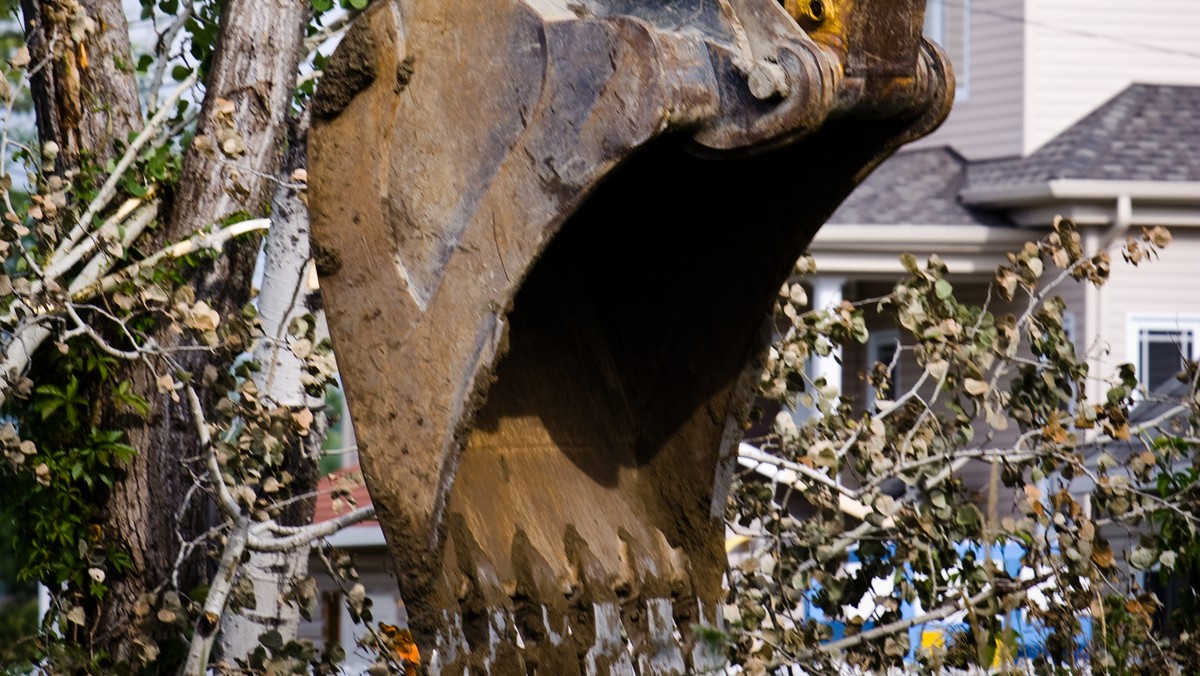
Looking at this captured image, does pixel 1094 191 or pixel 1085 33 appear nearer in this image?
pixel 1094 191

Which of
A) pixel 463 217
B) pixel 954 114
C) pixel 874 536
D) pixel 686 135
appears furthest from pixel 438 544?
pixel 954 114

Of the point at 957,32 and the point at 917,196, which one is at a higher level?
the point at 957,32

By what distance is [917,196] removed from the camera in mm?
13688

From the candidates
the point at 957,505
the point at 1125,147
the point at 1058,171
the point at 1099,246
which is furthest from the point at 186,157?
the point at 1125,147

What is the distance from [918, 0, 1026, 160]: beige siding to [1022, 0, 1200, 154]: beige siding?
127mm

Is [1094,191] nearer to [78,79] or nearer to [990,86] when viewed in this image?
[990,86]

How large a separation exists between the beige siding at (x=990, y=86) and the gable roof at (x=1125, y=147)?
0.88ft

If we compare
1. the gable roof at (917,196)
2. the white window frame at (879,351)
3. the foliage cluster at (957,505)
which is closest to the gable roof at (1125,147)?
the gable roof at (917,196)

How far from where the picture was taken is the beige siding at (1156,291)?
44.1 feet

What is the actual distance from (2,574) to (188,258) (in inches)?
1347

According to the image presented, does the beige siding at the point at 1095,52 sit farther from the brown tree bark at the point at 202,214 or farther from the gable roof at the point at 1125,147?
the brown tree bark at the point at 202,214

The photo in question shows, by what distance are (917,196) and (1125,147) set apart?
1.90 metres

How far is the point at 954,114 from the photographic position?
14492mm

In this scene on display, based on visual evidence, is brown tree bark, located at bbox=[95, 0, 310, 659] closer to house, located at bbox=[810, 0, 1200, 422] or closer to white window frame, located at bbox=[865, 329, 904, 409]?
house, located at bbox=[810, 0, 1200, 422]
